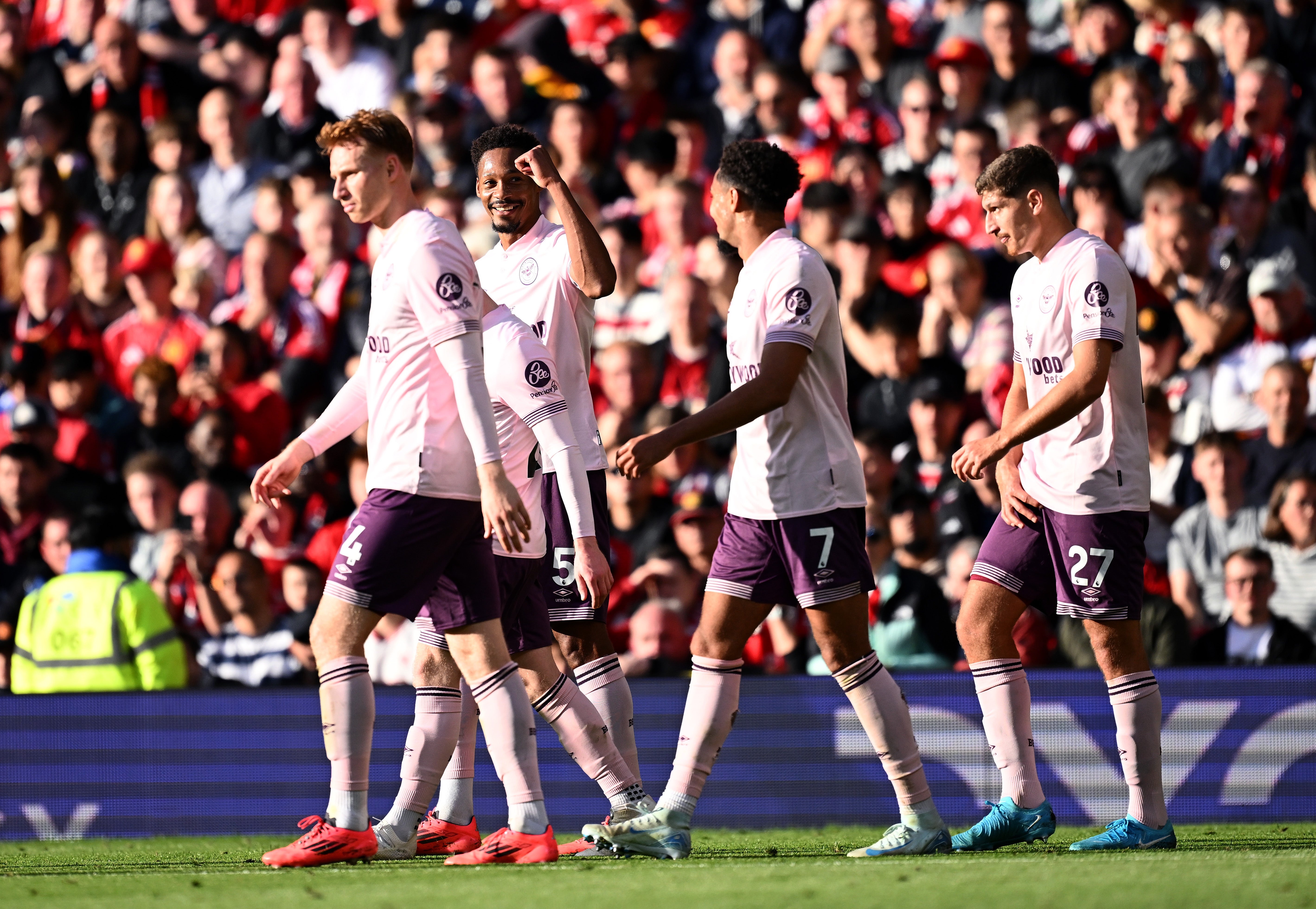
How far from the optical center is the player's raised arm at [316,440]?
6.45 metres

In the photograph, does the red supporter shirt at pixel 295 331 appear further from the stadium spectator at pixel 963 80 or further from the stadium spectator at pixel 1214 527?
the stadium spectator at pixel 1214 527

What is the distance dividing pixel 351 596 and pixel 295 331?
6927mm

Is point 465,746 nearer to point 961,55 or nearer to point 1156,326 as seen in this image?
point 1156,326

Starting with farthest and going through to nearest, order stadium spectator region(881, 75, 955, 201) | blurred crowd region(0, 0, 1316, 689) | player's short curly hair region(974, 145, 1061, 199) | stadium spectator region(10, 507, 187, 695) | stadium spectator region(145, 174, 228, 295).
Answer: stadium spectator region(145, 174, 228, 295)
stadium spectator region(881, 75, 955, 201)
blurred crowd region(0, 0, 1316, 689)
stadium spectator region(10, 507, 187, 695)
player's short curly hair region(974, 145, 1061, 199)

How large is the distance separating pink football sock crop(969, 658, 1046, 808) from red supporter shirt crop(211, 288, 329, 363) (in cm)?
695

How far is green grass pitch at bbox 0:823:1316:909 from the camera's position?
16.1 feet

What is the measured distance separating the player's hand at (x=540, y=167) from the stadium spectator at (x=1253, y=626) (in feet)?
14.3

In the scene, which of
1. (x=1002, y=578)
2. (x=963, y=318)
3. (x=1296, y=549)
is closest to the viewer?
(x=1002, y=578)

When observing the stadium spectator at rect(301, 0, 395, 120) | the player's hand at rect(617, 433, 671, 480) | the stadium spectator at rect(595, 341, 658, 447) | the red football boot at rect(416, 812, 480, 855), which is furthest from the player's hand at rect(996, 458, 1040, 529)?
the stadium spectator at rect(301, 0, 395, 120)

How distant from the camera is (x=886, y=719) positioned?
20.5 ft

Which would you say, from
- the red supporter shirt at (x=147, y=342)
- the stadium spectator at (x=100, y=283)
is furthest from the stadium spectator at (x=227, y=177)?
the red supporter shirt at (x=147, y=342)

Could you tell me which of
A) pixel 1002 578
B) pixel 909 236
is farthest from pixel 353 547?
pixel 909 236

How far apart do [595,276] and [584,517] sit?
1.07 meters

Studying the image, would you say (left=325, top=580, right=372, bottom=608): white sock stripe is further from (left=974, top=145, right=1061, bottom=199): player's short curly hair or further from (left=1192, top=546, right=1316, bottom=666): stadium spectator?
(left=1192, top=546, right=1316, bottom=666): stadium spectator
